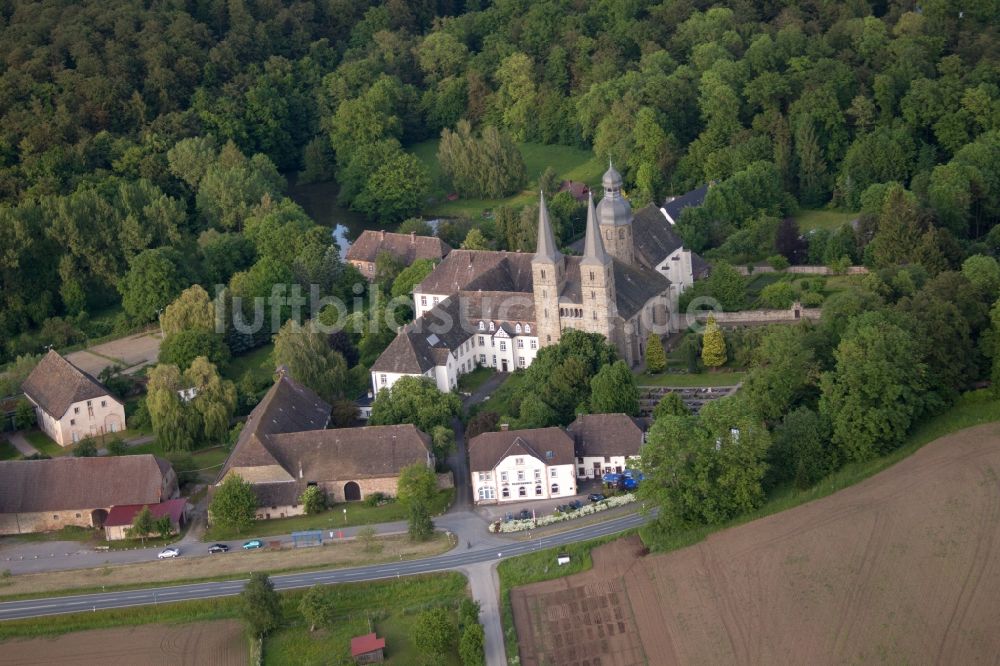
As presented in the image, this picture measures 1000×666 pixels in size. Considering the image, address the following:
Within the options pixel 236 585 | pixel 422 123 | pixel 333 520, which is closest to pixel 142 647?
pixel 236 585

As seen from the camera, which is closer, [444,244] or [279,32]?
[444,244]

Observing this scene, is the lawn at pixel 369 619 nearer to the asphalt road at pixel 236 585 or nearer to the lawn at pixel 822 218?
the asphalt road at pixel 236 585

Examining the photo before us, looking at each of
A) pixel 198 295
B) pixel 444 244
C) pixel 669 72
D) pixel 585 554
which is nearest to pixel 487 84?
pixel 669 72

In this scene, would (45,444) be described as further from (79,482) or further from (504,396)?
(504,396)

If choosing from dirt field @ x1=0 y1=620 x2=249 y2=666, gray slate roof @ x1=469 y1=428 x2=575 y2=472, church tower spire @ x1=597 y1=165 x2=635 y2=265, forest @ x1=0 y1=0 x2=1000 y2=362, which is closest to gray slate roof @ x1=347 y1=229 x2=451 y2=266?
forest @ x1=0 y1=0 x2=1000 y2=362

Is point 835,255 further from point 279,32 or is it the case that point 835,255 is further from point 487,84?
point 279,32
